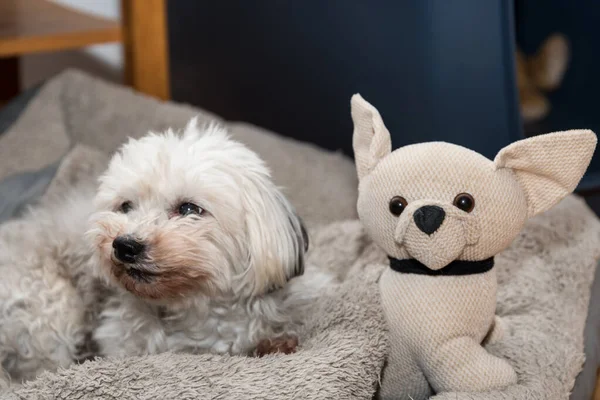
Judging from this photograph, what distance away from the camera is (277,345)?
1.46 metres

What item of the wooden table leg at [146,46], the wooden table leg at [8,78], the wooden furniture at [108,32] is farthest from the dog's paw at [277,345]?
the wooden table leg at [8,78]

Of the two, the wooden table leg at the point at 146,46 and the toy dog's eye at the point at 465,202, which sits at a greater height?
the toy dog's eye at the point at 465,202

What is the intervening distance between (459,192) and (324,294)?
1.20 ft

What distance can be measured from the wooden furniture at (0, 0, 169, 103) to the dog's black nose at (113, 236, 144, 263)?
1.44 meters

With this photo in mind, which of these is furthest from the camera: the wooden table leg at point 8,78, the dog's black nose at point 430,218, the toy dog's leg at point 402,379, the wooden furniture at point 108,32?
the wooden table leg at point 8,78

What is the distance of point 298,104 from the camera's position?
2.41 m

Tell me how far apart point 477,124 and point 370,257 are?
0.41 meters

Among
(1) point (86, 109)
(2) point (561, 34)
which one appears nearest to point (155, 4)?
(1) point (86, 109)

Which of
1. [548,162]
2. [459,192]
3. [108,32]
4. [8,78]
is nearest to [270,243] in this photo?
[459,192]

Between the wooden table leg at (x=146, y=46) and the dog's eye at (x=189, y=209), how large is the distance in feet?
5.11

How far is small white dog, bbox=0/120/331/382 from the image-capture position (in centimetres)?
139

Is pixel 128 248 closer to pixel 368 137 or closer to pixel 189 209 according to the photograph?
pixel 189 209

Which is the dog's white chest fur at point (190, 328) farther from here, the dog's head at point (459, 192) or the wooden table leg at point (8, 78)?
the wooden table leg at point (8, 78)

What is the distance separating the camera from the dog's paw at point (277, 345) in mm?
1450
